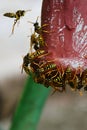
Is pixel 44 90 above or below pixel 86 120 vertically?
above

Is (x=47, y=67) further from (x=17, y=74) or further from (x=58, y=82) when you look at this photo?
(x=17, y=74)

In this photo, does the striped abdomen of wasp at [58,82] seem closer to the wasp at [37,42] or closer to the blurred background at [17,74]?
the wasp at [37,42]

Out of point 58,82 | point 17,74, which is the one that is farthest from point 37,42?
point 17,74

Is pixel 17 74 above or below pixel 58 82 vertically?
below

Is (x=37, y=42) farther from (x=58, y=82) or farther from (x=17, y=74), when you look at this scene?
Answer: (x=17, y=74)

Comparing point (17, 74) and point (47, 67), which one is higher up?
point (47, 67)

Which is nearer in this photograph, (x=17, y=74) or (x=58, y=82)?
(x=58, y=82)

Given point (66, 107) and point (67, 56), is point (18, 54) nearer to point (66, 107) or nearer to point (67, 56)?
point (66, 107)

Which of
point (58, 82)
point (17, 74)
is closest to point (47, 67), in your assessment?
point (58, 82)

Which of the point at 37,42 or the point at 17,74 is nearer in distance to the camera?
the point at 37,42

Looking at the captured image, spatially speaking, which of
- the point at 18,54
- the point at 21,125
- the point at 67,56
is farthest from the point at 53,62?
the point at 18,54
